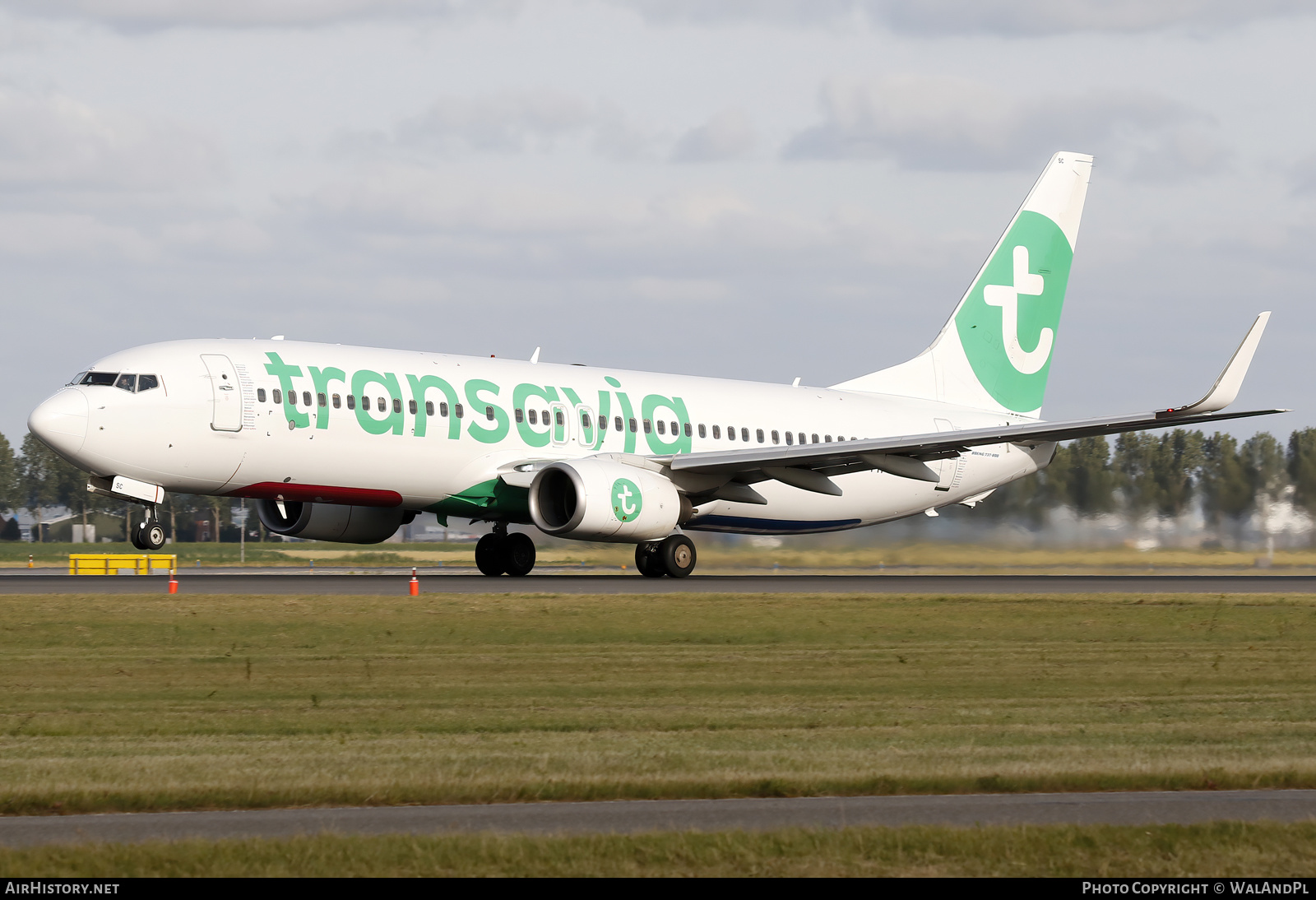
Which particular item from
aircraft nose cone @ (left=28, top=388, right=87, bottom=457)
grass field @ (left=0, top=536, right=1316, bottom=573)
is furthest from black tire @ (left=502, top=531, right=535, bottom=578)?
aircraft nose cone @ (left=28, top=388, right=87, bottom=457)

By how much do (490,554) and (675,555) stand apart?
4322mm

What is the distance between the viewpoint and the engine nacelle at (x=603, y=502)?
2927 centimetres

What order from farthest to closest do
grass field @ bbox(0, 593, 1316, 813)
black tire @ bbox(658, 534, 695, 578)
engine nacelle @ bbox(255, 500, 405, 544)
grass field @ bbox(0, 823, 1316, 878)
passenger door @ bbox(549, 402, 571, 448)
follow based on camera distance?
engine nacelle @ bbox(255, 500, 405, 544) → black tire @ bbox(658, 534, 695, 578) → passenger door @ bbox(549, 402, 571, 448) → grass field @ bbox(0, 593, 1316, 813) → grass field @ bbox(0, 823, 1316, 878)

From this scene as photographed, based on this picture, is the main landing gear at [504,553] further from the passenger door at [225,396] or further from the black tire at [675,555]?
the passenger door at [225,396]

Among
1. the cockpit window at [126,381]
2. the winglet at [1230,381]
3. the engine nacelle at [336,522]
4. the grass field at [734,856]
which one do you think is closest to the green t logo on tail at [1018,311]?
the winglet at [1230,381]

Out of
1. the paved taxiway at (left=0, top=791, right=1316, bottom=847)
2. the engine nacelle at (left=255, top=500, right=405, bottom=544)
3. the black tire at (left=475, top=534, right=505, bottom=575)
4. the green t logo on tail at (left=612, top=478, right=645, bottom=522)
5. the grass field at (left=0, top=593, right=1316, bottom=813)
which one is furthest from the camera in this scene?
the black tire at (left=475, top=534, right=505, bottom=575)

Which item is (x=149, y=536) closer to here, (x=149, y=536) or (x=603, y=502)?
(x=149, y=536)

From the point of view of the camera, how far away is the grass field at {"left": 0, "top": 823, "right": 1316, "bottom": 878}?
793 centimetres

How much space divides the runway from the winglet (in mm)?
3507

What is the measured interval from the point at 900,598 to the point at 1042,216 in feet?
58.8

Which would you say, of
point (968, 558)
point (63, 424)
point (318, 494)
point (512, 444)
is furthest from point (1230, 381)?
point (63, 424)

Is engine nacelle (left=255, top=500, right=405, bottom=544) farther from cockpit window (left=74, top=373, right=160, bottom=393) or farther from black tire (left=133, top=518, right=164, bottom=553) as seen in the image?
cockpit window (left=74, top=373, right=160, bottom=393)

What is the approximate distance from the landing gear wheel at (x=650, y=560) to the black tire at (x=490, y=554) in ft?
→ 10.5

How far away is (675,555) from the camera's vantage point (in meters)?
32.5
